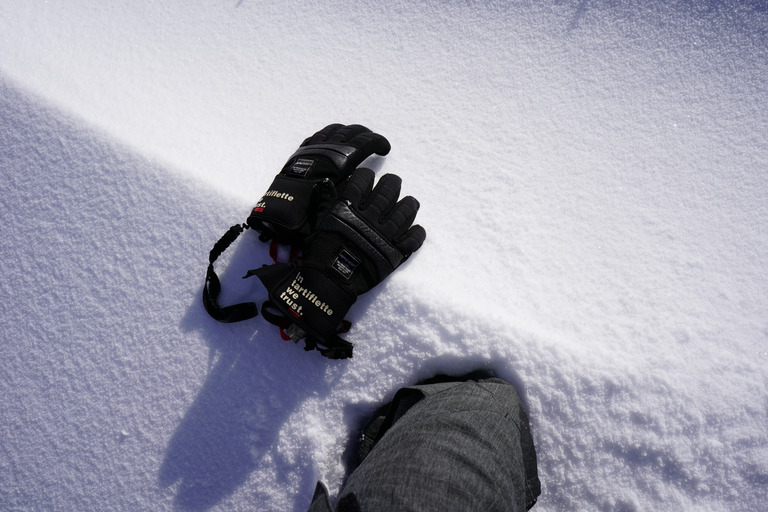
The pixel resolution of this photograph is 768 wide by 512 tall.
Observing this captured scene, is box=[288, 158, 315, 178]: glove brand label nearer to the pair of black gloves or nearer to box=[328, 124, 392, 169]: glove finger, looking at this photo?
the pair of black gloves

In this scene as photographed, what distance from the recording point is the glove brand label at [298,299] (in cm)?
122

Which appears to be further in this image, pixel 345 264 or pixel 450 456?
pixel 345 264

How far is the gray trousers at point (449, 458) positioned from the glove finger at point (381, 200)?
1.90 ft

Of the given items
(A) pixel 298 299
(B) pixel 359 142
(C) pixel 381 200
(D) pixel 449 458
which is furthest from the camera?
(B) pixel 359 142

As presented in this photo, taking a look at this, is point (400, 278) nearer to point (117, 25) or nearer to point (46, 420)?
point (46, 420)

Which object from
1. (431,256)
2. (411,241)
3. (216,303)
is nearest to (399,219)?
(411,241)

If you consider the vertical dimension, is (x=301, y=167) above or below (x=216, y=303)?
above

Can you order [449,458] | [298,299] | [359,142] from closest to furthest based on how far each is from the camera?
[449,458] < [298,299] < [359,142]

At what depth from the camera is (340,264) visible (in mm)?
1277

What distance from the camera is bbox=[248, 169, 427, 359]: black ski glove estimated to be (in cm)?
124

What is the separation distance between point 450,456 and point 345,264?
0.63m

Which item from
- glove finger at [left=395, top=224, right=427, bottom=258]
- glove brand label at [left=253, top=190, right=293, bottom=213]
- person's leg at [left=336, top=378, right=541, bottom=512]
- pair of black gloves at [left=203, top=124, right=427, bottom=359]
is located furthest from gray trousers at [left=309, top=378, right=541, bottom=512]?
glove brand label at [left=253, top=190, right=293, bottom=213]

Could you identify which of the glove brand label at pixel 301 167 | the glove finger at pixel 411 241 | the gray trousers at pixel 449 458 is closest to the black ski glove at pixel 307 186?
the glove brand label at pixel 301 167

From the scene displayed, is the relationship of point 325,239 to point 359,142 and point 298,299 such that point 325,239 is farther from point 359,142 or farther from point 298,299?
point 359,142
